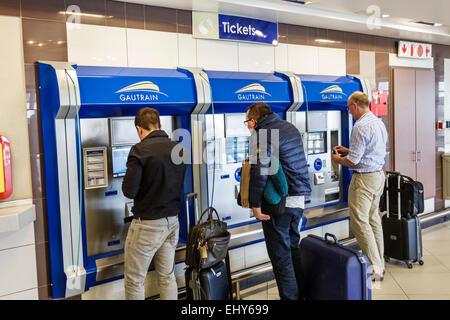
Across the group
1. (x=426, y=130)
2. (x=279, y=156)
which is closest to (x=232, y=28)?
(x=279, y=156)

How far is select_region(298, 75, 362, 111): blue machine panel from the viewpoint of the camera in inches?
153

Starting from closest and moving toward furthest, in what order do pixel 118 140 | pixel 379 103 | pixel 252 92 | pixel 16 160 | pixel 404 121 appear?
pixel 16 160 < pixel 118 140 < pixel 252 92 < pixel 379 103 < pixel 404 121

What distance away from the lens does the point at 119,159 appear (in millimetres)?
3055

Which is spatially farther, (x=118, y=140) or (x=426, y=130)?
(x=426, y=130)

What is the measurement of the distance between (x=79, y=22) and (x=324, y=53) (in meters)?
2.54

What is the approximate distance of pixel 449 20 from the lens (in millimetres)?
4301

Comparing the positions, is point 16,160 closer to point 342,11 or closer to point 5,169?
point 5,169

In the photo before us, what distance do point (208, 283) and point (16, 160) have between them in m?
1.52

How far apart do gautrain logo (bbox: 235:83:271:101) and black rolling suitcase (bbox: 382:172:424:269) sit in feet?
5.29

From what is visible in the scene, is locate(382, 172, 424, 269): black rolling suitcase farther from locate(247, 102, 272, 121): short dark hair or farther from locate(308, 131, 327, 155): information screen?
locate(247, 102, 272, 121): short dark hair

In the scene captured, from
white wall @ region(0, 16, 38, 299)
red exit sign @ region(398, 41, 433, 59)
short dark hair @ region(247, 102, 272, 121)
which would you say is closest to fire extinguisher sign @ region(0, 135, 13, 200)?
white wall @ region(0, 16, 38, 299)
